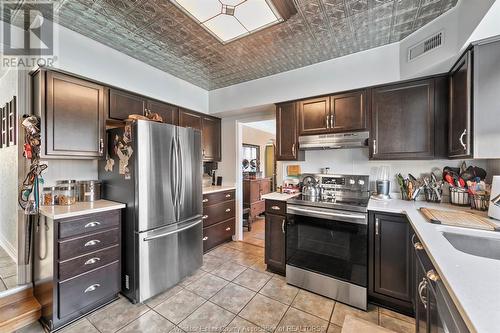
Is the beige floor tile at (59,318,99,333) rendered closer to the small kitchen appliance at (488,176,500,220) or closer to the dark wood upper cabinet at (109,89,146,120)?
the dark wood upper cabinet at (109,89,146,120)

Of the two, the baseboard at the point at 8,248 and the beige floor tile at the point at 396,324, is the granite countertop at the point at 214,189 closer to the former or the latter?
the baseboard at the point at 8,248

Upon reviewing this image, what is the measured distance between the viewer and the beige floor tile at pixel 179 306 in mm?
1838

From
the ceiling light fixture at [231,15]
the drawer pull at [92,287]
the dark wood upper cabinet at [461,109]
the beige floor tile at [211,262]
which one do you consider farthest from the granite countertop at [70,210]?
the dark wood upper cabinet at [461,109]

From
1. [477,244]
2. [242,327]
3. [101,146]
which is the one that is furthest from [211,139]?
[477,244]

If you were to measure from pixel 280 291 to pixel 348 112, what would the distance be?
217cm

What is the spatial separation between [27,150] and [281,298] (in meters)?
2.80

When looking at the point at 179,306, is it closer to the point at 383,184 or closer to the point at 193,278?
the point at 193,278

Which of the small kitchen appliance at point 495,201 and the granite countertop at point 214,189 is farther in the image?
the granite countertop at point 214,189

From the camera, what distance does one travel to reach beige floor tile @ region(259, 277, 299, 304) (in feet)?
6.84

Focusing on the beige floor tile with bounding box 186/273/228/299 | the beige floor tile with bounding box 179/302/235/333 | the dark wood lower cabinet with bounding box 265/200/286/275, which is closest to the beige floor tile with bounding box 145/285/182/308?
the beige floor tile with bounding box 186/273/228/299

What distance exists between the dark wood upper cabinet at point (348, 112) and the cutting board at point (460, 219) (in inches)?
43.1

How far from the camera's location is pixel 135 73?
254 centimetres

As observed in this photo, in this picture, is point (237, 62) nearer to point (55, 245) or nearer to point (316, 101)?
point (316, 101)

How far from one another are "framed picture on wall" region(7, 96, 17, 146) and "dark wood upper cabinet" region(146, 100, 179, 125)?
3.99 feet
